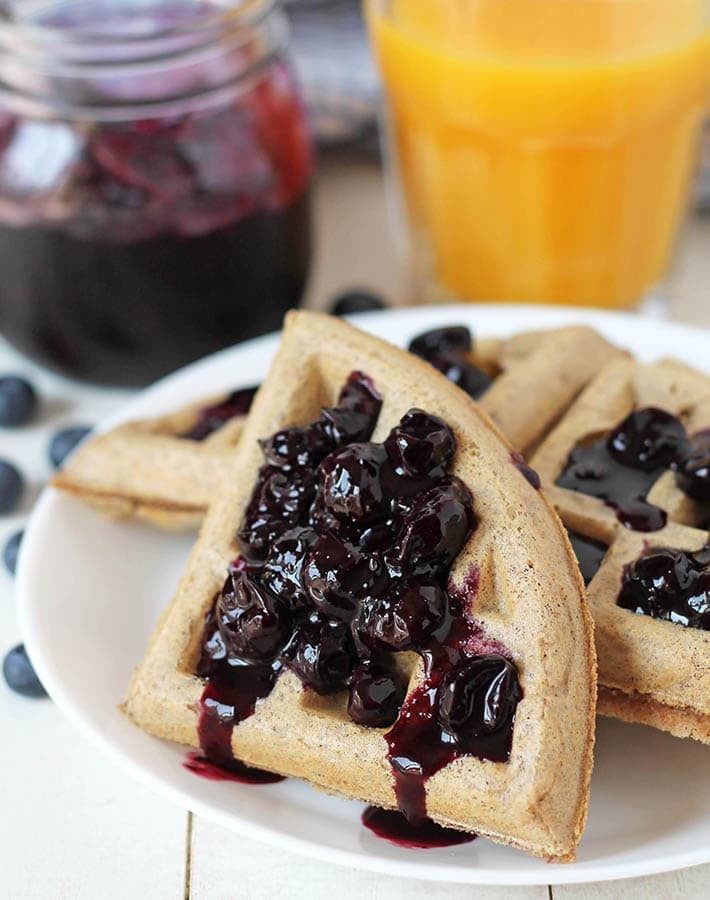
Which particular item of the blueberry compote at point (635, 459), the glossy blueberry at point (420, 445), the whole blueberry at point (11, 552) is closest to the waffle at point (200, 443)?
the blueberry compote at point (635, 459)

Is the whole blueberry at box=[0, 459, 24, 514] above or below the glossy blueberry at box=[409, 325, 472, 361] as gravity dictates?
below

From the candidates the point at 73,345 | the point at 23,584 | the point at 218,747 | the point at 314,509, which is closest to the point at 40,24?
the point at 73,345

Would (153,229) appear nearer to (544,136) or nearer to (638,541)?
(544,136)

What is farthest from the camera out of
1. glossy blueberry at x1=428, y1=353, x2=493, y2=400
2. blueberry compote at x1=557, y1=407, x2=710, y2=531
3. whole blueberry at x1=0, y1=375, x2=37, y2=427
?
whole blueberry at x1=0, y1=375, x2=37, y2=427

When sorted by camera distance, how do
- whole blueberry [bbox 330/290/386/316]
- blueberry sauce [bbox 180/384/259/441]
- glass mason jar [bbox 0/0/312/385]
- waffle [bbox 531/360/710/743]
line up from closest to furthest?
waffle [bbox 531/360/710/743], blueberry sauce [bbox 180/384/259/441], glass mason jar [bbox 0/0/312/385], whole blueberry [bbox 330/290/386/316]

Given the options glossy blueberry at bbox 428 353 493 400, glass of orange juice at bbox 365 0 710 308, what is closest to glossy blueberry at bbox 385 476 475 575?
glossy blueberry at bbox 428 353 493 400

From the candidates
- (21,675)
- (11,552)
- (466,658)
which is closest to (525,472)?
(466,658)

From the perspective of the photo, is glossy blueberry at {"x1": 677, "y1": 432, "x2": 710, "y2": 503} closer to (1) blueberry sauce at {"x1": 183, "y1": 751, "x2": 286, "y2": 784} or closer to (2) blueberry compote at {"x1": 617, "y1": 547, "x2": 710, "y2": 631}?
(2) blueberry compote at {"x1": 617, "y1": 547, "x2": 710, "y2": 631}

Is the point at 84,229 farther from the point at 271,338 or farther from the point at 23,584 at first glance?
the point at 23,584
